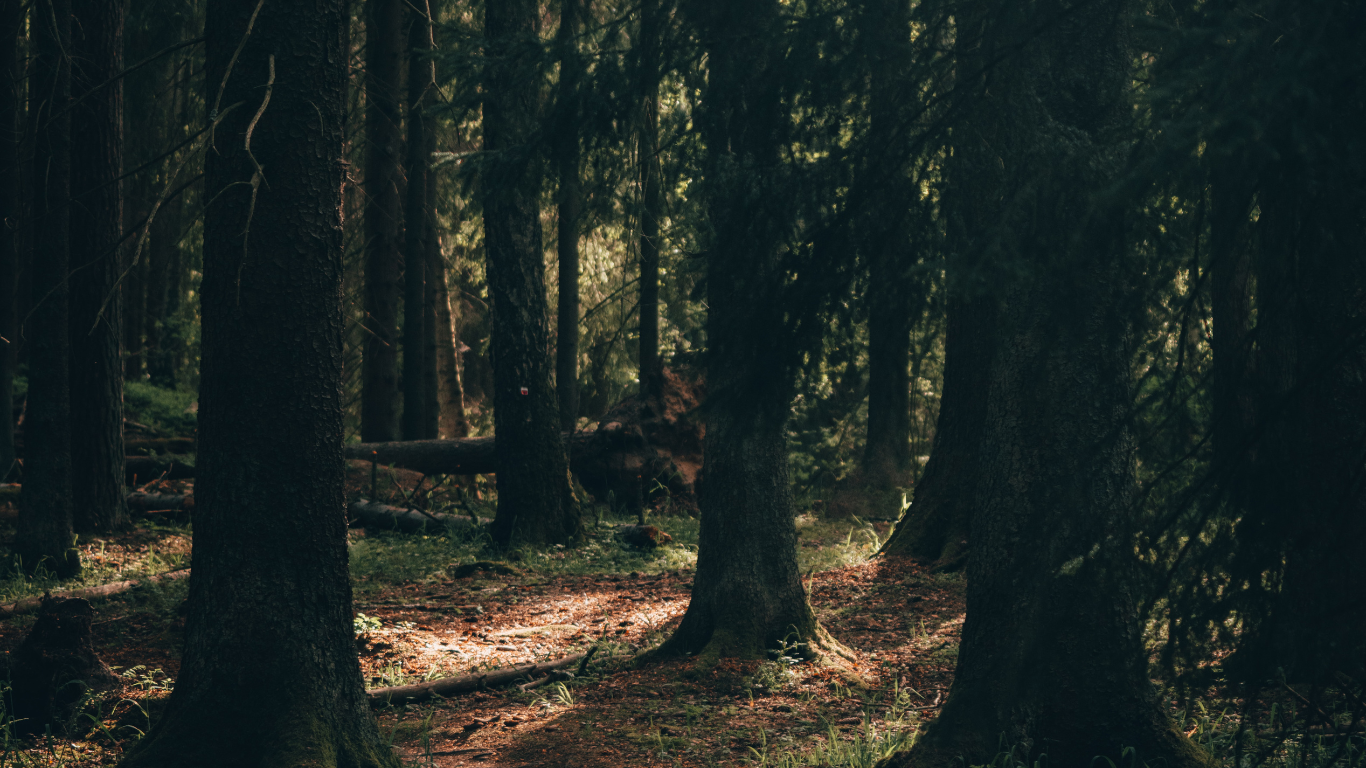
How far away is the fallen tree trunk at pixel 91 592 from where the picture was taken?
23.2ft

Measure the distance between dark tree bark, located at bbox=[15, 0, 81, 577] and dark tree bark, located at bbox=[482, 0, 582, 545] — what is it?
13.1 ft

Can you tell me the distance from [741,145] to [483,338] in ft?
74.3

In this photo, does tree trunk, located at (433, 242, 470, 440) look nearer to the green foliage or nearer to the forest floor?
the green foliage

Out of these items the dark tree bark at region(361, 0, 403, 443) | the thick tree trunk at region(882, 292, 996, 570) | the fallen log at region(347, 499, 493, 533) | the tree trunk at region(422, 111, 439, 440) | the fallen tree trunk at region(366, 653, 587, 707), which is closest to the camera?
the fallen tree trunk at region(366, 653, 587, 707)

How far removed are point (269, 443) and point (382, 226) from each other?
38.3ft

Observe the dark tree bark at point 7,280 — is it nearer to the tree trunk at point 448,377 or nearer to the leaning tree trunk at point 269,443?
the leaning tree trunk at point 269,443

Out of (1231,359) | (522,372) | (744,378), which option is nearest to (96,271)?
(522,372)

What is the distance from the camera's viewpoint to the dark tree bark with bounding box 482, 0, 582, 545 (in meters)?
10.1

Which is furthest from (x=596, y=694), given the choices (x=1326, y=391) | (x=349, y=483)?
(x=349, y=483)

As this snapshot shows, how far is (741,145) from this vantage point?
4324 mm

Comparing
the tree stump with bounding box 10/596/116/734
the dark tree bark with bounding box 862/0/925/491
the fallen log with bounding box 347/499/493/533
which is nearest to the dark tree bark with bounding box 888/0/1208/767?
the dark tree bark with bounding box 862/0/925/491

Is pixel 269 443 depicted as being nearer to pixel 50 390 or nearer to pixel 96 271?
pixel 50 390

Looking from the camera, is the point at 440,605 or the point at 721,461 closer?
the point at 721,461

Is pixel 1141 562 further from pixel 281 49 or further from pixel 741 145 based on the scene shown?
pixel 281 49
